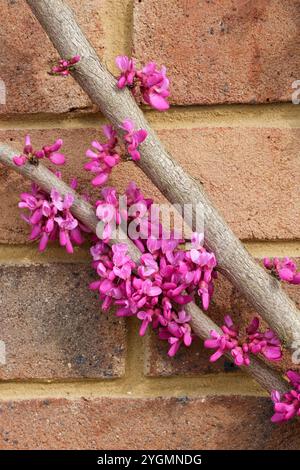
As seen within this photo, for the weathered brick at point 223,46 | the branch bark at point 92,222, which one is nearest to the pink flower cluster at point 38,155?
the branch bark at point 92,222

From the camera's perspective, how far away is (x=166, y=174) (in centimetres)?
66

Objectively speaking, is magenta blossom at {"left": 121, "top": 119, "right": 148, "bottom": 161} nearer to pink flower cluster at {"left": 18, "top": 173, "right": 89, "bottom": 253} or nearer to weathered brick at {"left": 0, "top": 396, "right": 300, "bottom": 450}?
pink flower cluster at {"left": 18, "top": 173, "right": 89, "bottom": 253}

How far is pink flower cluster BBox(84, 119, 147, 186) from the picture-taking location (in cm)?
65

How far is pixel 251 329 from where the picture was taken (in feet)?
2.26

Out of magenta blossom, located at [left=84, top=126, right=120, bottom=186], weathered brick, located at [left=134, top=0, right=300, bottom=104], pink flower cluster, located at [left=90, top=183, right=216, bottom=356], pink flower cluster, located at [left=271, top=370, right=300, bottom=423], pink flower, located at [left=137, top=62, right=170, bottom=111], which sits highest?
weathered brick, located at [left=134, top=0, right=300, bottom=104]

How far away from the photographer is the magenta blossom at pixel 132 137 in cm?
65

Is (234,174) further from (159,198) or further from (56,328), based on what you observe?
(56,328)

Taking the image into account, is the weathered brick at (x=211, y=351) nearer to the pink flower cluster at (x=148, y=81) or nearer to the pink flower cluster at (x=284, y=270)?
the pink flower cluster at (x=284, y=270)

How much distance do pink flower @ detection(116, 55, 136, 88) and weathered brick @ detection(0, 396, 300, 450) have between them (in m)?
0.29

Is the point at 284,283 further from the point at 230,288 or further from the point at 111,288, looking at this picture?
the point at 111,288

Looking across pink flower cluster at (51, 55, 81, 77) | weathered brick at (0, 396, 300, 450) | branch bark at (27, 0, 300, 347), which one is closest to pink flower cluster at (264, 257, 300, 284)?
branch bark at (27, 0, 300, 347)

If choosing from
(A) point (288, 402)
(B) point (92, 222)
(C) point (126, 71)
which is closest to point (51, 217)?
(B) point (92, 222)

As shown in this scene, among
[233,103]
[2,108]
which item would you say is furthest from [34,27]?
[233,103]

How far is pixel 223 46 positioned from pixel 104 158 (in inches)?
6.7
